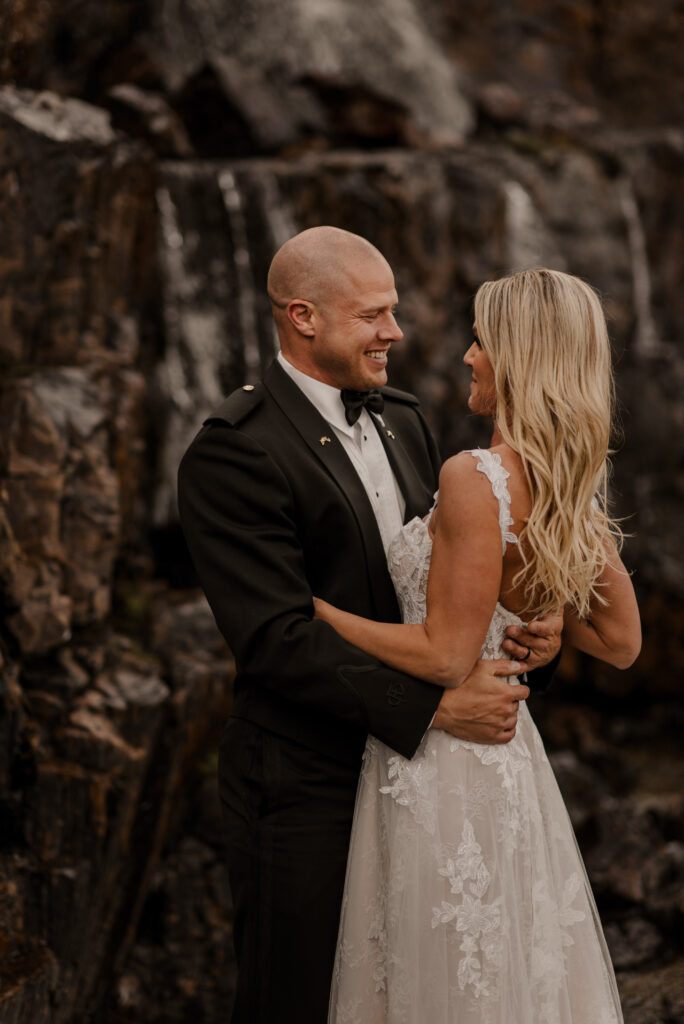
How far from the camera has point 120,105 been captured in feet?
26.4

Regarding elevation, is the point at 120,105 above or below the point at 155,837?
above

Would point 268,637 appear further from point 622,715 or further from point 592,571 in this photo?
point 622,715

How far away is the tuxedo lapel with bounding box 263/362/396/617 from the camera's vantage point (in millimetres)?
2840

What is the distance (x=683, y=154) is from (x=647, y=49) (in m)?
3.51

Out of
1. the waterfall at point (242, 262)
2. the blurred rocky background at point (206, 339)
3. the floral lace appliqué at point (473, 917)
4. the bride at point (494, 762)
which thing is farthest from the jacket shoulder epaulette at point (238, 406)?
the waterfall at point (242, 262)

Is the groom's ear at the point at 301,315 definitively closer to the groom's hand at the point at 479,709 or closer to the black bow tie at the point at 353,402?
the black bow tie at the point at 353,402

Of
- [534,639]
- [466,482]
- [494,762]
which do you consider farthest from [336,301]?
[494,762]

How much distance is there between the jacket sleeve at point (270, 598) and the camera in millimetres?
2574

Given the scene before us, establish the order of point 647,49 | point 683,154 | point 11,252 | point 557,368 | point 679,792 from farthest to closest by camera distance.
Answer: point 647,49
point 683,154
point 679,792
point 11,252
point 557,368

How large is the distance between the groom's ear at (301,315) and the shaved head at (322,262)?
0.07 ft

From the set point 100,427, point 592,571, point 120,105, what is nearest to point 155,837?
point 100,427

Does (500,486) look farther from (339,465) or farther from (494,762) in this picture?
(494,762)

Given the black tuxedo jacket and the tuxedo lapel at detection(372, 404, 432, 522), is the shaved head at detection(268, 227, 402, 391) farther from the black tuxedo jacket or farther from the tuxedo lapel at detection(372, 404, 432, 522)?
the tuxedo lapel at detection(372, 404, 432, 522)

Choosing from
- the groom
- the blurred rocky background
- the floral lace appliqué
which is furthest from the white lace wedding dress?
the blurred rocky background
